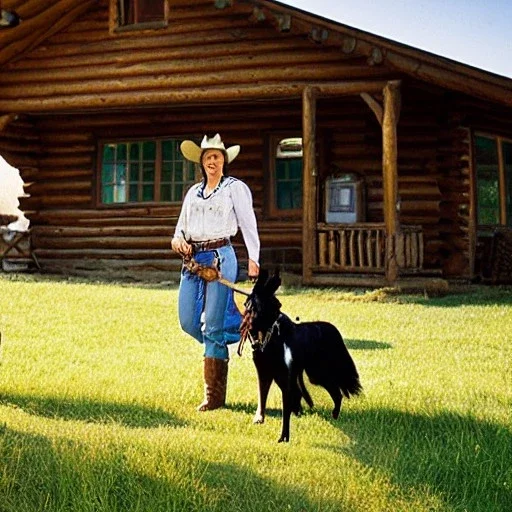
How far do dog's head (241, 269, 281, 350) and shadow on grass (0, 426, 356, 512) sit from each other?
0.59m

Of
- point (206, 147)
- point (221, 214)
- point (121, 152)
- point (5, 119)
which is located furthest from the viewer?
point (121, 152)

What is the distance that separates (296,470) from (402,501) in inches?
19.1

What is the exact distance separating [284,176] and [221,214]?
1177 centimetres

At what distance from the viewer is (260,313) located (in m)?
3.98

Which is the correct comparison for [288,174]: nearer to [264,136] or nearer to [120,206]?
[264,136]

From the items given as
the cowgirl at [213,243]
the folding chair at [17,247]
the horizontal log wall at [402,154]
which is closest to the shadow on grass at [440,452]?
the cowgirl at [213,243]

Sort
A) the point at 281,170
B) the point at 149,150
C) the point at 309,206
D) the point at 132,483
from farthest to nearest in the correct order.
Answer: the point at 149,150
the point at 281,170
the point at 309,206
the point at 132,483

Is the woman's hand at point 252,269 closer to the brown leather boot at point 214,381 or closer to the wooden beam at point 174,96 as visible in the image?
the brown leather boot at point 214,381

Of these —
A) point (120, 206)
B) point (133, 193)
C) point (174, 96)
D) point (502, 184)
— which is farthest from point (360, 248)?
point (120, 206)

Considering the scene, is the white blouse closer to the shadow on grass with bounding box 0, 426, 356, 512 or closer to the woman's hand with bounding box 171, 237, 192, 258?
the woman's hand with bounding box 171, 237, 192, 258

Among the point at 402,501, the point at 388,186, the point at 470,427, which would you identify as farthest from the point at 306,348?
the point at 388,186

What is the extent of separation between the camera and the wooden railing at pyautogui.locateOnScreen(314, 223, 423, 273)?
43.1 feet

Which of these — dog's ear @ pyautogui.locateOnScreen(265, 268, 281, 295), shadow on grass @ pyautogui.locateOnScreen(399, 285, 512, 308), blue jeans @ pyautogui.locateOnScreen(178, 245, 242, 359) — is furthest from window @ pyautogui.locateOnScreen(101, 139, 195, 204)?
dog's ear @ pyautogui.locateOnScreen(265, 268, 281, 295)

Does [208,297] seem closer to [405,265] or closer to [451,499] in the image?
[451,499]
